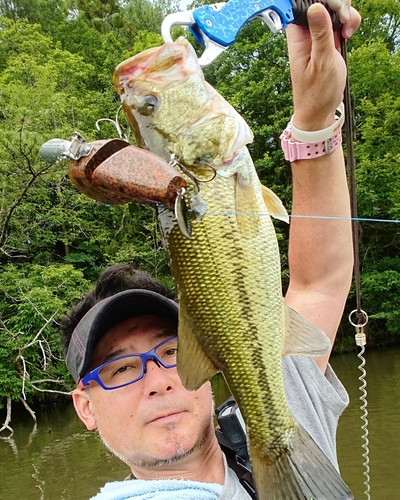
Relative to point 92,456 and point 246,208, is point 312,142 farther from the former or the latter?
point 92,456

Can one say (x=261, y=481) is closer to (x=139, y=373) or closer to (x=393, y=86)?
(x=139, y=373)

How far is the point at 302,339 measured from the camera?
149cm

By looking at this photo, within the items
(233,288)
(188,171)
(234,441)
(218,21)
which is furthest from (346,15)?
(234,441)

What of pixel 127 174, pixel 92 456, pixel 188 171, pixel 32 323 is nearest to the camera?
pixel 127 174

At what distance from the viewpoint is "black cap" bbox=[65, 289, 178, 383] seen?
182 centimetres

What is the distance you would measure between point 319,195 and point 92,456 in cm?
895

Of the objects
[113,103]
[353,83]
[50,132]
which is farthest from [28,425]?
[353,83]

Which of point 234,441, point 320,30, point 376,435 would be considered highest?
point 320,30

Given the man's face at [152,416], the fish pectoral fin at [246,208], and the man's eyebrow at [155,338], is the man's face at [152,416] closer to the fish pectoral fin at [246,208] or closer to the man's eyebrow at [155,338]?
the man's eyebrow at [155,338]

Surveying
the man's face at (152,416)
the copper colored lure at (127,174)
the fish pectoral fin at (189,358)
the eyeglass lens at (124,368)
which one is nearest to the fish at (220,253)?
the fish pectoral fin at (189,358)

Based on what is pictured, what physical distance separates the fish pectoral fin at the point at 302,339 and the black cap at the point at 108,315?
0.50 meters

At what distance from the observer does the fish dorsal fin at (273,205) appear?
1.52m

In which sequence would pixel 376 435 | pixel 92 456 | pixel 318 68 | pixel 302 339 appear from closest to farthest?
pixel 302 339, pixel 318 68, pixel 376 435, pixel 92 456

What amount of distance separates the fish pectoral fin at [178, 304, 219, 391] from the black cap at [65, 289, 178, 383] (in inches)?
18.7
